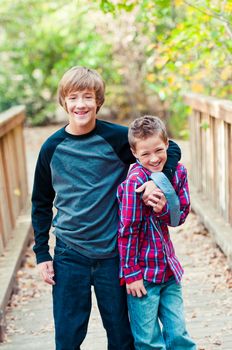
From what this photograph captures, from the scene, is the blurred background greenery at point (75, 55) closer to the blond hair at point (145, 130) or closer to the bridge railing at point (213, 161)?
the bridge railing at point (213, 161)

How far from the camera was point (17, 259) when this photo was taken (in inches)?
202

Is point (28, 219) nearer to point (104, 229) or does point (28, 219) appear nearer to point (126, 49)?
point (104, 229)

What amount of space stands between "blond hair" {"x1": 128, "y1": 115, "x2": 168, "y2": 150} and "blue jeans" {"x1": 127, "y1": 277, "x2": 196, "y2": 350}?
0.64 meters

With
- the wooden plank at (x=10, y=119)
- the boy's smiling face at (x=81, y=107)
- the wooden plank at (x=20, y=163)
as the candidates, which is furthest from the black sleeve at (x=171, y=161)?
the wooden plank at (x=20, y=163)

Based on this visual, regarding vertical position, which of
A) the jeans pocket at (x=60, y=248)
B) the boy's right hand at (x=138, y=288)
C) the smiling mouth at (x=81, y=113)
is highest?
the smiling mouth at (x=81, y=113)

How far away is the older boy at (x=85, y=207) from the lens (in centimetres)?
273

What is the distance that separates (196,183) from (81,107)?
501cm

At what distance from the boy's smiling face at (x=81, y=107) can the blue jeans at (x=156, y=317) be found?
77 cm

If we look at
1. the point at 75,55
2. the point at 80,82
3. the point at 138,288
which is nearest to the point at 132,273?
the point at 138,288

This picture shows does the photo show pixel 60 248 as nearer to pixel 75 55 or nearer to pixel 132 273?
pixel 132 273

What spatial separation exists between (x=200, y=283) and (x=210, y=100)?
82.0 inches

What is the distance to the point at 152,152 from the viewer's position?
265 centimetres

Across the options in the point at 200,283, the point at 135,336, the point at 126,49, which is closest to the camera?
the point at 135,336

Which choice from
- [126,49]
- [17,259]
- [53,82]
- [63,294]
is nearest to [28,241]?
[17,259]
